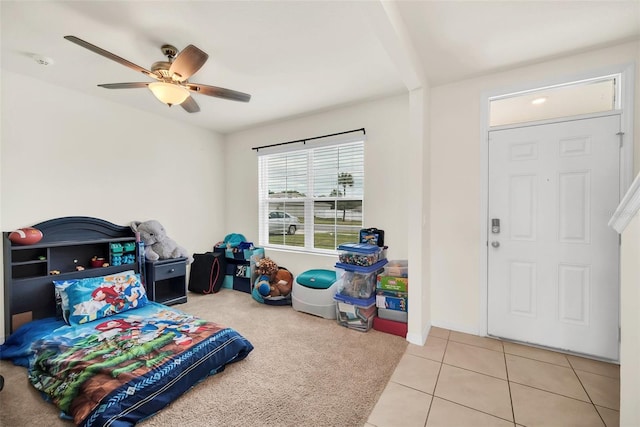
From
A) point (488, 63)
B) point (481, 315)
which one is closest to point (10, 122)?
point (488, 63)

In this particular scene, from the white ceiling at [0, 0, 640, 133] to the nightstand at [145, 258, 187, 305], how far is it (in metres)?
2.17

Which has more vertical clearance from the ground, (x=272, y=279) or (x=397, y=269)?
(x=397, y=269)

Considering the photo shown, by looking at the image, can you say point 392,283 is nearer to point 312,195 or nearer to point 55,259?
point 312,195

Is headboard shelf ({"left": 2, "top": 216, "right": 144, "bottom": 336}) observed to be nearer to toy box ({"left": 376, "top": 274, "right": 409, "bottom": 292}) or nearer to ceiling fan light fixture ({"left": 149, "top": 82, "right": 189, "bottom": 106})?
ceiling fan light fixture ({"left": 149, "top": 82, "right": 189, "bottom": 106})

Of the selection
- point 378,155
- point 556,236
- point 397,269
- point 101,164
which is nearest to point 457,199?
point 556,236

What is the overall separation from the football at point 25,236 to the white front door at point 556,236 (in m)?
4.36

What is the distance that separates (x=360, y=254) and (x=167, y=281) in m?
2.95

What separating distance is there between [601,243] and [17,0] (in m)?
4.60

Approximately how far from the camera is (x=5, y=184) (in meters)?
2.47

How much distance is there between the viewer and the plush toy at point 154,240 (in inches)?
132

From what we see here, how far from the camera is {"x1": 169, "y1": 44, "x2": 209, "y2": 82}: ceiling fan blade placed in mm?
1714

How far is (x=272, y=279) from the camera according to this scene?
372 cm

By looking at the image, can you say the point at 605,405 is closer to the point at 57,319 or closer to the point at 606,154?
the point at 606,154

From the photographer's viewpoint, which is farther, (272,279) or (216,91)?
(272,279)
